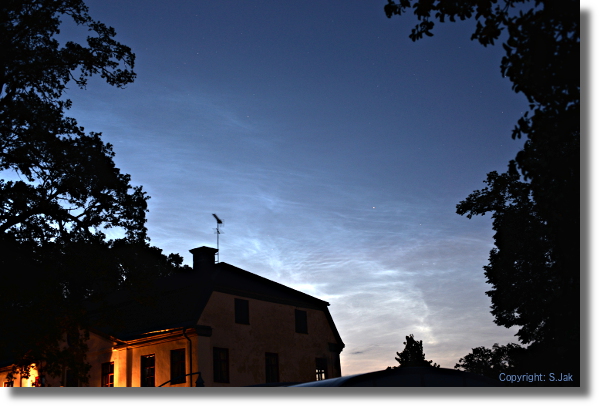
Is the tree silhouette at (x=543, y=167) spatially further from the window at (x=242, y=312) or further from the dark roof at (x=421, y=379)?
the window at (x=242, y=312)

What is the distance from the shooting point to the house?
22.7ft

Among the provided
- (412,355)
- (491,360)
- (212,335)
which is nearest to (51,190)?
(212,335)

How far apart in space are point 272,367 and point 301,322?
850mm

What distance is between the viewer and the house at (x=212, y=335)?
6916 mm

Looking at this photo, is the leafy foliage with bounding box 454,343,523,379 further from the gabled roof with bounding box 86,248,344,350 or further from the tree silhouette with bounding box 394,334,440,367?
the gabled roof with bounding box 86,248,344,350

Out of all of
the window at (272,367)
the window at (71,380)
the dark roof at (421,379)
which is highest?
the dark roof at (421,379)

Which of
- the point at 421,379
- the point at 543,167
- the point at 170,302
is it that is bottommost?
the point at 421,379

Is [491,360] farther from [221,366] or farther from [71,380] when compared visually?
[71,380]

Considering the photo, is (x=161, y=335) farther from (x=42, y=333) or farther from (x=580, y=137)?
(x=580, y=137)

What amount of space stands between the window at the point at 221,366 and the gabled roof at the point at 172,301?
934 mm

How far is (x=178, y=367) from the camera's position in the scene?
802cm

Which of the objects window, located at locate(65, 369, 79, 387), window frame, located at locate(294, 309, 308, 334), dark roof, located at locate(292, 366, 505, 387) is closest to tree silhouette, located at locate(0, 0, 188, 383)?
window, located at locate(65, 369, 79, 387)

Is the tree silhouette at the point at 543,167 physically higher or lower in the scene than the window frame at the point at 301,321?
higher

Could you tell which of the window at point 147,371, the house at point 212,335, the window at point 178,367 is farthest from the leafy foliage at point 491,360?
the window at point 178,367
